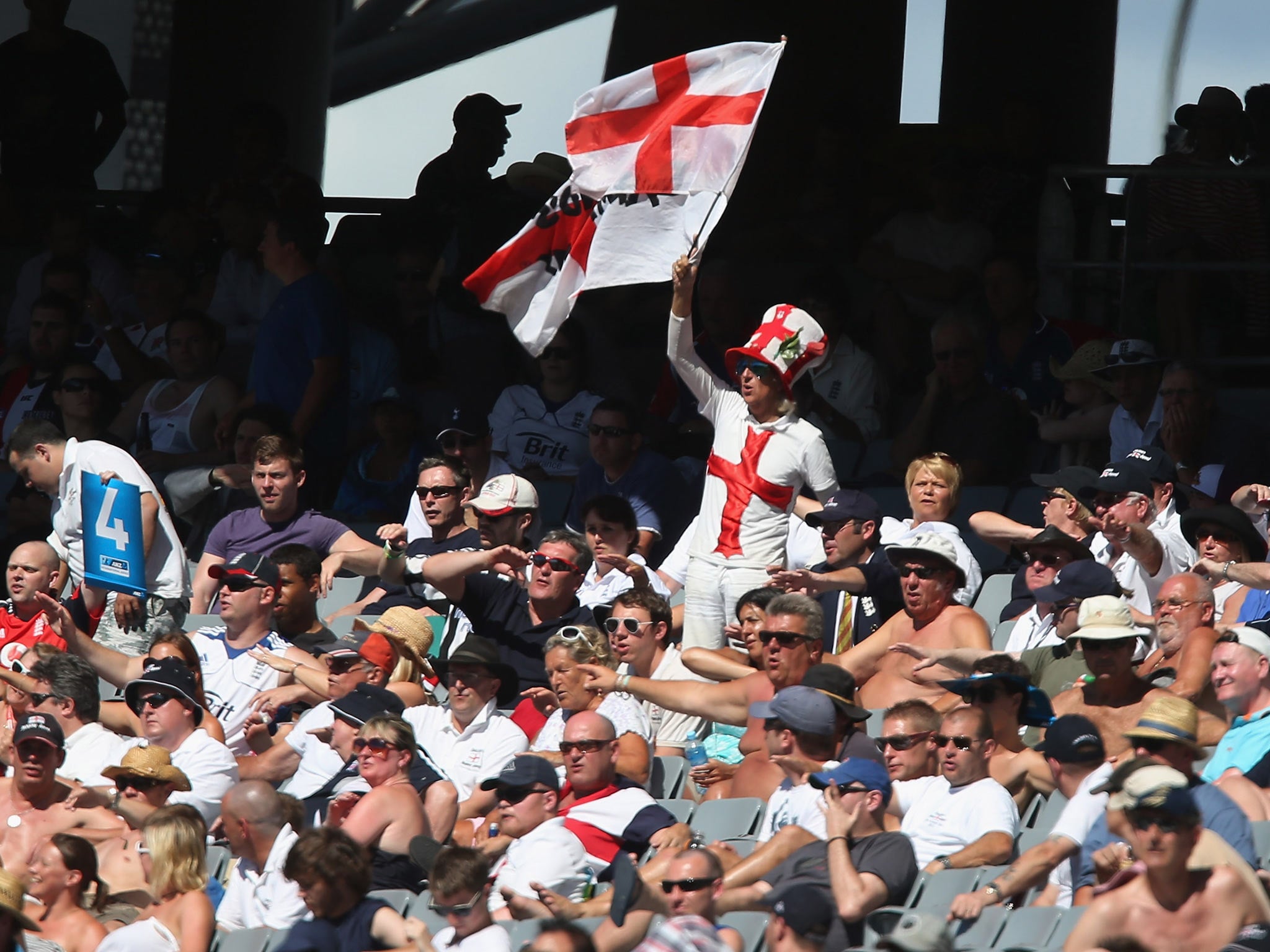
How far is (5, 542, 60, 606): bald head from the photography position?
31.2 feet

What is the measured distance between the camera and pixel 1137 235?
10781 millimetres

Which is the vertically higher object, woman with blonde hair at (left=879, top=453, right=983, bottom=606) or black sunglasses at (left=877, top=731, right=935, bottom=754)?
woman with blonde hair at (left=879, top=453, right=983, bottom=606)

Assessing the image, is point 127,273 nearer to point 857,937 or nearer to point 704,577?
point 704,577

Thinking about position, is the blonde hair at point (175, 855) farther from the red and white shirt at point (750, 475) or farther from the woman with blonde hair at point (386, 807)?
the red and white shirt at point (750, 475)

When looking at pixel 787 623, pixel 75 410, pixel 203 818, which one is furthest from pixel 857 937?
pixel 75 410

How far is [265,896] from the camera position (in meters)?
7.44

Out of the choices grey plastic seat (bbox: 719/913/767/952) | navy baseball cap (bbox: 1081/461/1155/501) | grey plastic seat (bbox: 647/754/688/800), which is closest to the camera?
grey plastic seat (bbox: 719/913/767/952)

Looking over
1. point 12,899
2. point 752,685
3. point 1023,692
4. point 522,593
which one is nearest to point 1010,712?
point 1023,692

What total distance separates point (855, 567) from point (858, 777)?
2041 millimetres

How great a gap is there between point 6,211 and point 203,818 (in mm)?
6613

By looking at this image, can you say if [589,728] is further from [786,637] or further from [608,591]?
[608,591]

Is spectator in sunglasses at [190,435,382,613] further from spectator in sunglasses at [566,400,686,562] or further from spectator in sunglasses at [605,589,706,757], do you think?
spectator in sunglasses at [605,589,706,757]

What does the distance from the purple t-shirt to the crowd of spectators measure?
0.07 feet

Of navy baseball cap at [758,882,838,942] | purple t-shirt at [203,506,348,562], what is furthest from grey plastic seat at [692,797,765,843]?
purple t-shirt at [203,506,348,562]
